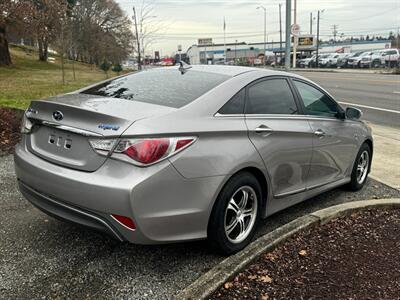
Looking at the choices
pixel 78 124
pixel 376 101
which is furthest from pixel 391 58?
pixel 78 124

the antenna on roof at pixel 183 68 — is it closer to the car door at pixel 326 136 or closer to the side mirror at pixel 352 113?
the car door at pixel 326 136

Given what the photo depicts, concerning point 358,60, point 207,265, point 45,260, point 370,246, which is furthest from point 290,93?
point 358,60

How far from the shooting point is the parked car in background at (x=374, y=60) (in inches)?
1801

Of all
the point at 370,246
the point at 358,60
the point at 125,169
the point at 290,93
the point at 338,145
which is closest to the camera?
the point at 125,169

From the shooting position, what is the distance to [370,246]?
369cm

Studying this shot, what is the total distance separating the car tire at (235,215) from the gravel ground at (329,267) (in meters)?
0.29

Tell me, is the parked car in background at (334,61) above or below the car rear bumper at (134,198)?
above

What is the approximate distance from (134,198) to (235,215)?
1072 mm

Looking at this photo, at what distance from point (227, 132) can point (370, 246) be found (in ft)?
5.21

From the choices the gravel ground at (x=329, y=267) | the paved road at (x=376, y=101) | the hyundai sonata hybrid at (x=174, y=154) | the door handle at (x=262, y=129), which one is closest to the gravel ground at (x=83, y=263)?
the hyundai sonata hybrid at (x=174, y=154)

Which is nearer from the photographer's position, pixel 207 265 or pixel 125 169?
pixel 125 169

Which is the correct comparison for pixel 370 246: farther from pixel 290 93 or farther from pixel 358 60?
pixel 358 60

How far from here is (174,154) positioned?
3.02 meters

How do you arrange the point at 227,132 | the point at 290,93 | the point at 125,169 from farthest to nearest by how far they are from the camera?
the point at 290,93 < the point at 227,132 < the point at 125,169
